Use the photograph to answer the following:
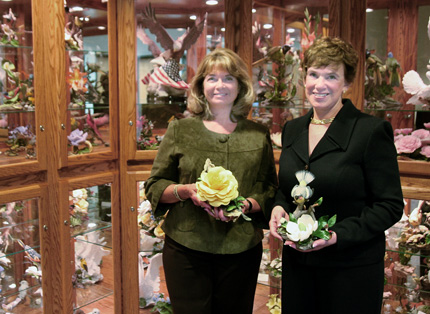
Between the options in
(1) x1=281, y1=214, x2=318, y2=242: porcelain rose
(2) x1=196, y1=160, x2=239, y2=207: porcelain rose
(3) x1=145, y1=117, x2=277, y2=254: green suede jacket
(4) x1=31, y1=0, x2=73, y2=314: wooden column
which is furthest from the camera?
(4) x1=31, y1=0, x2=73, y2=314: wooden column

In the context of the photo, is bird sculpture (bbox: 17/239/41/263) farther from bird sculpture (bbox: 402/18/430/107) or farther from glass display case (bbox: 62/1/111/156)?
bird sculpture (bbox: 402/18/430/107)

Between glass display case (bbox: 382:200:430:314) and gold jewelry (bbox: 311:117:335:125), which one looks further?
glass display case (bbox: 382:200:430:314)

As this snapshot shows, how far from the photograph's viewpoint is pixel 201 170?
6.52 feet

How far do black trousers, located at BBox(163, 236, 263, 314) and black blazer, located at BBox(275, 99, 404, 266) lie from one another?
1.16 feet

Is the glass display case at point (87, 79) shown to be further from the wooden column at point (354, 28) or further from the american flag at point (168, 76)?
the wooden column at point (354, 28)

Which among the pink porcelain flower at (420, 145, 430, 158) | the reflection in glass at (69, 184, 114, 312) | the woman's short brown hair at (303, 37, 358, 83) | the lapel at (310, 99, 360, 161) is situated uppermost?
the woman's short brown hair at (303, 37, 358, 83)

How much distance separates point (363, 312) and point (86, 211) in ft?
5.41

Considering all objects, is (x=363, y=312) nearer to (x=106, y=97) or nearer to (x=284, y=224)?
(x=284, y=224)

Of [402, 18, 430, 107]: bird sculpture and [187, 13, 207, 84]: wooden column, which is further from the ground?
[187, 13, 207, 84]: wooden column

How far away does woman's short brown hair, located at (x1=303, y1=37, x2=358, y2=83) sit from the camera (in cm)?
168

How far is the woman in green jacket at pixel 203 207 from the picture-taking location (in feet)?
6.44

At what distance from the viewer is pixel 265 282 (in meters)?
2.79

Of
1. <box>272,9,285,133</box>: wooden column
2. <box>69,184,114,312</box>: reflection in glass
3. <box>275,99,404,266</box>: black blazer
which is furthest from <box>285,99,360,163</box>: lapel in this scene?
<box>69,184,114,312</box>: reflection in glass

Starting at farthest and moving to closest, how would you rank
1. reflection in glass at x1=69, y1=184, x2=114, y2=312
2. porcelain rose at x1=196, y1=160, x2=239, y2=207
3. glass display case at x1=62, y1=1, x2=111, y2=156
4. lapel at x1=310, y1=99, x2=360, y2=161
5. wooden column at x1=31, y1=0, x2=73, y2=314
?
reflection in glass at x1=69, y1=184, x2=114, y2=312, glass display case at x1=62, y1=1, x2=111, y2=156, wooden column at x1=31, y1=0, x2=73, y2=314, porcelain rose at x1=196, y1=160, x2=239, y2=207, lapel at x1=310, y1=99, x2=360, y2=161
